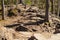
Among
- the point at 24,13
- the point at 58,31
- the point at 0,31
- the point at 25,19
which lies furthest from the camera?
the point at 24,13

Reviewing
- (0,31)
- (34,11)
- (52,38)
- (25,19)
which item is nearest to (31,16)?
(25,19)

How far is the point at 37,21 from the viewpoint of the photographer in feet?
57.5

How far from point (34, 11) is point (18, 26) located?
231 inches

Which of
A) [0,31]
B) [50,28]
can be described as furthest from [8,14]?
[0,31]

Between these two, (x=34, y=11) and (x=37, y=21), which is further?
(x=34, y=11)

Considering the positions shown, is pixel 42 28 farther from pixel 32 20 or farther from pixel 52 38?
pixel 52 38

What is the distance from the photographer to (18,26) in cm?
1609

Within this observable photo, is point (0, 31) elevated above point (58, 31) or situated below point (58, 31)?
above

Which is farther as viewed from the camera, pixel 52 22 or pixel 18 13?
pixel 18 13

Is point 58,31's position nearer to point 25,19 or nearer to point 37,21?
point 37,21

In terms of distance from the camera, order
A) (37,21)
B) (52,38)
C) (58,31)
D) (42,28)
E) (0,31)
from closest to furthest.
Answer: (0,31)
(52,38)
(58,31)
(42,28)
(37,21)

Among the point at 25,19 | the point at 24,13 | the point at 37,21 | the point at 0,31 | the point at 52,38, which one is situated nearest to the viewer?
the point at 0,31

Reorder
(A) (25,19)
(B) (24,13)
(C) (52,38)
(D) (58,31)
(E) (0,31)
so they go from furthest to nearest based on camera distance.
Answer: (B) (24,13)
(A) (25,19)
(D) (58,31)
(C) (52,38)
(E) (0,31)

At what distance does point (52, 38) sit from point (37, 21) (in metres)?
4.29
